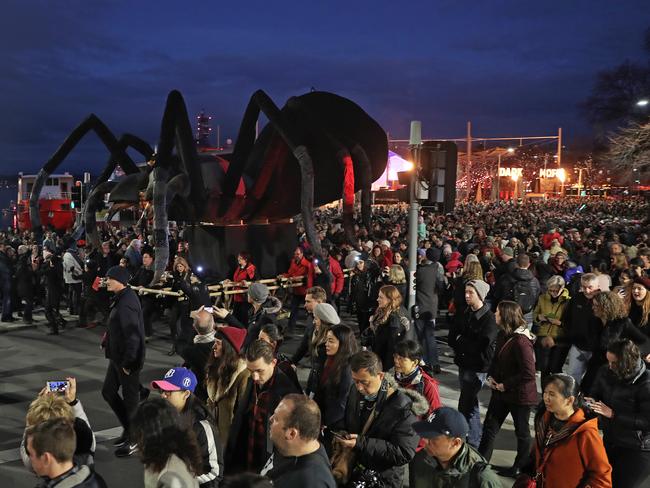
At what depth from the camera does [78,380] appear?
8.12 metres

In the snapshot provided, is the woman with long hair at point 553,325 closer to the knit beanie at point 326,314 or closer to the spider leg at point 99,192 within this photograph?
the knit beanie at point 326,314

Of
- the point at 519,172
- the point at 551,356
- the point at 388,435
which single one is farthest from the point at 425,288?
the point at 519,172

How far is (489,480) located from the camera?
2797 millimetres

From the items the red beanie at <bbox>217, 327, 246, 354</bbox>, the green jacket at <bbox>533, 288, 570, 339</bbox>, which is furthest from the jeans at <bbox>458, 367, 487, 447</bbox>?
the red beanie at <bbox>217, 327, 246, 354</bbox>

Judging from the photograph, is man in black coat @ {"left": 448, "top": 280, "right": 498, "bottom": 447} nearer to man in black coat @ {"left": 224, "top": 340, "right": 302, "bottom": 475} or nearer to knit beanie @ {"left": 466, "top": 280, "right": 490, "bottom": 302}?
knit beanie @ {"left": 466, "top": 280, "right": 490, "bottom": 302}

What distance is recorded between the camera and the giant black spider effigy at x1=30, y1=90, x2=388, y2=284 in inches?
457

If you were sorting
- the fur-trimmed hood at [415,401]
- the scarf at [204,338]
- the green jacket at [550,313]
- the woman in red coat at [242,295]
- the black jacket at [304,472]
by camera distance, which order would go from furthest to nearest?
1. the woman in red coat at [242,295]
2. the green jacket at [550,313]
3. the scarf at [204,338]
4. the fur-trimmed hood at [415,401]
5. the black jacket at [304,472]

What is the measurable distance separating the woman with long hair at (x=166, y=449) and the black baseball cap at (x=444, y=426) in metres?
1.08

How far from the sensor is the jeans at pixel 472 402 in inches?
222

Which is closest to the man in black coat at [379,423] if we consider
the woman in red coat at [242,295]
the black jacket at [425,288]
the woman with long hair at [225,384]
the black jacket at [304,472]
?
the black jacket at [304,472]

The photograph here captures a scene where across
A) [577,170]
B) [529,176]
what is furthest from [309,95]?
[577,170]

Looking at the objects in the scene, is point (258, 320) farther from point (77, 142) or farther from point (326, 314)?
point (77, 142)

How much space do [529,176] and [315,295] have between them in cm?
7257

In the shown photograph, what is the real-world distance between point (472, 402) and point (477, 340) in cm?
56
